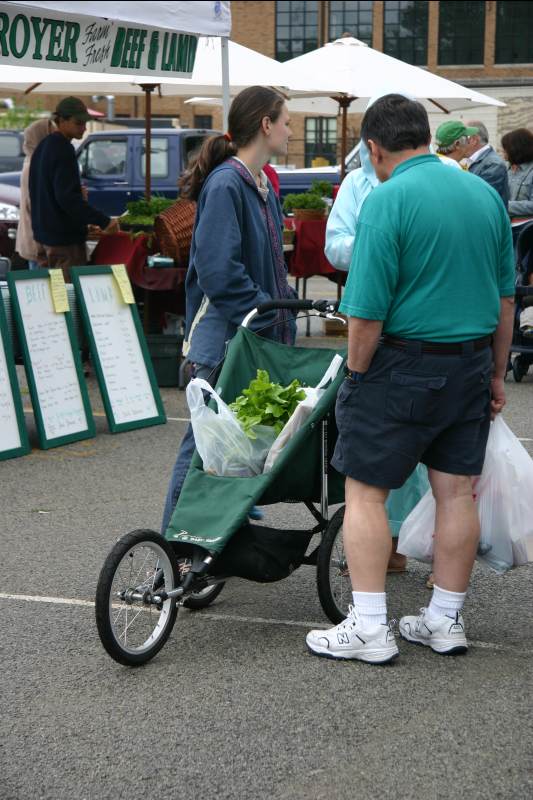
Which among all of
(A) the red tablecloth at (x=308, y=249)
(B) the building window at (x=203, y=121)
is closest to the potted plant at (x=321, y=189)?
(A) the red tablecloth at (x=308, y=249)

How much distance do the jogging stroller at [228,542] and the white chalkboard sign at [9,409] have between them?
3175mm

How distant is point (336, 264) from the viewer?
524 centimetres

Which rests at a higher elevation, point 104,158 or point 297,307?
point 297,307

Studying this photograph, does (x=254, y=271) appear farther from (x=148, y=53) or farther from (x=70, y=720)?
(x=148, y=53)

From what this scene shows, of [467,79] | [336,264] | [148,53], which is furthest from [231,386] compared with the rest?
[467,79]

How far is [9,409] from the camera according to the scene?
753 cm

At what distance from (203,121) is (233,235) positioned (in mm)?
46025

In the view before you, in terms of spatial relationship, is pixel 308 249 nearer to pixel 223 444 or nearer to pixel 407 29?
pixel 223 444

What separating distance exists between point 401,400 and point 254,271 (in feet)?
3.70

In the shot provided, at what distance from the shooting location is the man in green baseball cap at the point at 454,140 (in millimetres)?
9852

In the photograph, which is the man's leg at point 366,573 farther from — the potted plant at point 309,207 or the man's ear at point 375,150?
the potted plant at point 309,207

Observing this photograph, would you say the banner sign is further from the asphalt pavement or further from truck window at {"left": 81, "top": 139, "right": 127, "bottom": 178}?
truck window at {"left": 81, "top": 139, "right": 127, "bottom": 178}

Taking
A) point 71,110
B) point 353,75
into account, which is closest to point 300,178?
point 353,75

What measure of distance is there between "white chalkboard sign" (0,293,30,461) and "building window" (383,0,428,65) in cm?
4015
